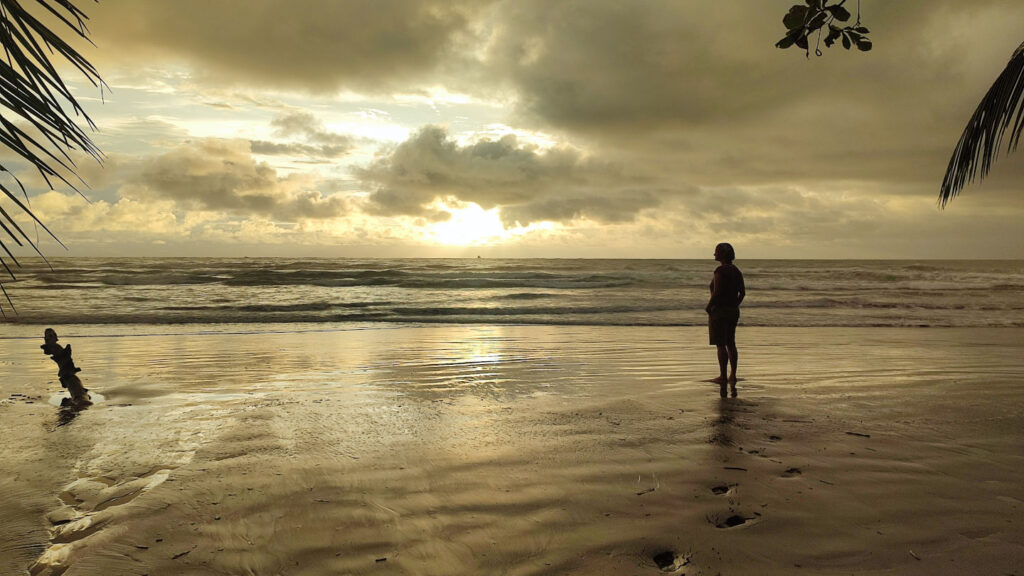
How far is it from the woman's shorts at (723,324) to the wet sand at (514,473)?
0.70 meters

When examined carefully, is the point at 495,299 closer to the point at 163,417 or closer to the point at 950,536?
the point at 163,417

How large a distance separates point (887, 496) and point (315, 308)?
21472 millimetres

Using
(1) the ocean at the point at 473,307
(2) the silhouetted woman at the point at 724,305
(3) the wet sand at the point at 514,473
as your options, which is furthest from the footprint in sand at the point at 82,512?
(1) the ocean at the point at 473,307

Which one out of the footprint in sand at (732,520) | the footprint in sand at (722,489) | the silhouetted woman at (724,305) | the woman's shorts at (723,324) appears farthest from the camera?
the woman's shorts at (723,324)

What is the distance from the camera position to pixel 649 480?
4.12m

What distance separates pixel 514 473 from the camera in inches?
168

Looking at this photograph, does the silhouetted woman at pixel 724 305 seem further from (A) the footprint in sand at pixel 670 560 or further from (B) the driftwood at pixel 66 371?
(B) the driftwood at pixel 66 371

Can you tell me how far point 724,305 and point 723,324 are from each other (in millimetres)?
252

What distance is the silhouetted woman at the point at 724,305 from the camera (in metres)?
7.15

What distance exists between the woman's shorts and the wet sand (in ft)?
2.31

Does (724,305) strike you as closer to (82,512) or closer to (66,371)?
(82,512)

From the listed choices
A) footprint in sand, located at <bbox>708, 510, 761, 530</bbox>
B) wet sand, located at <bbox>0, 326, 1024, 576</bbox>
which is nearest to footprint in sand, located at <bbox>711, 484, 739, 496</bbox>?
wet sand, located at <bbox>0, 326, 1024, 576</bbox>

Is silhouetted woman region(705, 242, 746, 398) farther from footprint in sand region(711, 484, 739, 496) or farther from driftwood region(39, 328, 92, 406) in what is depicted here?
driftwood region(39, 328, 92, 406)

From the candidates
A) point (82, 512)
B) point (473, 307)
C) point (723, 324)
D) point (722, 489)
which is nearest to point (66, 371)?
point (82, 512)
